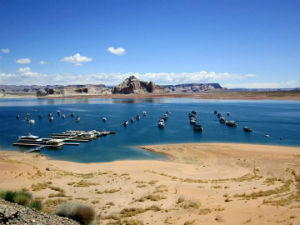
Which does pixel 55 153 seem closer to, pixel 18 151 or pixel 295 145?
pixel 18 151

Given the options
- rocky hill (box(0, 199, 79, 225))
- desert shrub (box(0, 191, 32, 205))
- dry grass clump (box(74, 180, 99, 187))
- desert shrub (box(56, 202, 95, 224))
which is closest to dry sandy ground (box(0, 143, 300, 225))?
dry grass clump (box(74, 180, 99, 187))

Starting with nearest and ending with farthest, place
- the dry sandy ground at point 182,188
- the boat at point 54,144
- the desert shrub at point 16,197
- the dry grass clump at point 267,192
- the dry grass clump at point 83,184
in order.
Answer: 1. the desert shrub at point 16,197
2. the dry sandy ground at point 182,188
3. the dry grass clump at point 267,192
4. the dry grass clump at point 83,184
5. the boat at point 54,144

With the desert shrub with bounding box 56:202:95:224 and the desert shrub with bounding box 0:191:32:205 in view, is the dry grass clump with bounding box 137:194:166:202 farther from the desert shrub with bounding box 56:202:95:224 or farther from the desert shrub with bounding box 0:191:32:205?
the desert shrub with bounding box 0:191:32:205

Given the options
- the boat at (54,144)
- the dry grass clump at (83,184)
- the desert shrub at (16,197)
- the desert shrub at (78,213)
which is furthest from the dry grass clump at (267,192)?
the boat at (54,144)

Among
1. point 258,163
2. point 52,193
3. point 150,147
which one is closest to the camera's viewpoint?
point 52,193

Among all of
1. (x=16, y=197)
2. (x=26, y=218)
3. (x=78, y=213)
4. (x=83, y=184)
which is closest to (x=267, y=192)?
(x=78, y=213)

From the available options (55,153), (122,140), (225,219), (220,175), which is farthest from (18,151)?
(225,219)

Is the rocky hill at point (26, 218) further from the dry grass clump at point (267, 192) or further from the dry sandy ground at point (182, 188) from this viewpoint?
the dry grass clump at point (267, 192)

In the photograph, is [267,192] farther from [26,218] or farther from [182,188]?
[26,218]
